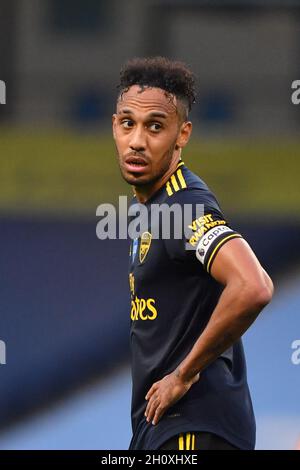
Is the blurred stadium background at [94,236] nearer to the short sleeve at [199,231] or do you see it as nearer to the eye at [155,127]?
the eye at [155,127]

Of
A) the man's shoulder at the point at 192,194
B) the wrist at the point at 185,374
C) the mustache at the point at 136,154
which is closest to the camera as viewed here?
the wrist at the point at 185,374

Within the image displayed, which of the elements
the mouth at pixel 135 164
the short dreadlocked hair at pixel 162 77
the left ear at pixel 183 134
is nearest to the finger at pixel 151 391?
the mouth at pixel 135 164

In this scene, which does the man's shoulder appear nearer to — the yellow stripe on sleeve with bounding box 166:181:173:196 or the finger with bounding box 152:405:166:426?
the yellow stripe on sleeve with bounding box 166:181:173:196

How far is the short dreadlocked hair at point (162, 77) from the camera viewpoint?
338 centimetres

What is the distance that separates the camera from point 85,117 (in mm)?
7145

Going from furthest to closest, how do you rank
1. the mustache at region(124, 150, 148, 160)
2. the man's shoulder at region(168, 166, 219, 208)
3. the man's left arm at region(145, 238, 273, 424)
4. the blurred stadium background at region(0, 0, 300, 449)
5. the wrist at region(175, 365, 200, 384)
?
the blurred stadium background at region(0, 0, 300, 449)
the mustache at region(124, 150, 148, 160)
the man's shoulder at region(168, 166, 219, 208)
the wrist at region(175, 365, 200, 384)
the man's left arm at region(145, 238, 273, 424)

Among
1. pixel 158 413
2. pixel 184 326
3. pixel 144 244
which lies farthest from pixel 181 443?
pixel 144 244

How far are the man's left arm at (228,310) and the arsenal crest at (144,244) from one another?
0.31 m

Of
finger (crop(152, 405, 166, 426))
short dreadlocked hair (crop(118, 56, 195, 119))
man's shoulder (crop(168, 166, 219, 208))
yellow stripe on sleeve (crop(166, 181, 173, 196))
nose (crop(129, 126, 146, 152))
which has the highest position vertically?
short dreadlocked hair (crop(118, 56, 195, 119))

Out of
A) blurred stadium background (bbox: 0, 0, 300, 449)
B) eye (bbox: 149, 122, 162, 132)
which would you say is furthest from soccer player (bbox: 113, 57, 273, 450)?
blurred stadium background (bbox: 0, 0, 300, 449)

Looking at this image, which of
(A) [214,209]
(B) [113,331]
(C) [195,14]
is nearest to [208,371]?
(A) [214,209]

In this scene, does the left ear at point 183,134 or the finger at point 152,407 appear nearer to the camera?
the finger at point 152,407

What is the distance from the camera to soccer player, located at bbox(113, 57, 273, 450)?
3.03 meters
